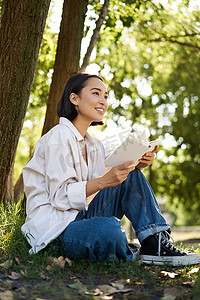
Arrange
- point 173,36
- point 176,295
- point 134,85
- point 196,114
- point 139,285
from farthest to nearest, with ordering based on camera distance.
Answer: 1. point 196,114
2. point 134,85
3. point 173,36
4. point 139,285
5. point 176,295

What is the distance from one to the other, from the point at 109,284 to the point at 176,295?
0.47 metres

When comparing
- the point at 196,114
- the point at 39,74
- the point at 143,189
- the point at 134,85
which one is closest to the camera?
the point at 143,189

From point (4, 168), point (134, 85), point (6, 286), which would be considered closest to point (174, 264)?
point (6, 286)

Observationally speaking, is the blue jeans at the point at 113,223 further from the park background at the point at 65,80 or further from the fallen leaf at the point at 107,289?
the fallen leaf at the point at 107,289

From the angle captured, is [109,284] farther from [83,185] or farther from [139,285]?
[83,185]

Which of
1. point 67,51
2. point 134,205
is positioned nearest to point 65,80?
point 67,51

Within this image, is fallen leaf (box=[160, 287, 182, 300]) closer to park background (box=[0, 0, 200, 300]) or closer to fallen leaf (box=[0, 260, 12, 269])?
park background (box=[0, 0, 200, 300])

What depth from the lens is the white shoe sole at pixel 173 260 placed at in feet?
10.8

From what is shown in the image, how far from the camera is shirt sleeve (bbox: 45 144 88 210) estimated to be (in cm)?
312

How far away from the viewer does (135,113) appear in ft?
40.9

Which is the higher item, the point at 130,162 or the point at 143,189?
the point at 130,162

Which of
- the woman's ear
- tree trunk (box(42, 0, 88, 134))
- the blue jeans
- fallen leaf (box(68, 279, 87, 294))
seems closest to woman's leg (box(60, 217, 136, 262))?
the blue jeans

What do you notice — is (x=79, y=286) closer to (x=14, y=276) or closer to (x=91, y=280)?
(x=91, y=280)

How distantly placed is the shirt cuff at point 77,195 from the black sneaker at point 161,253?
2.22 ft
